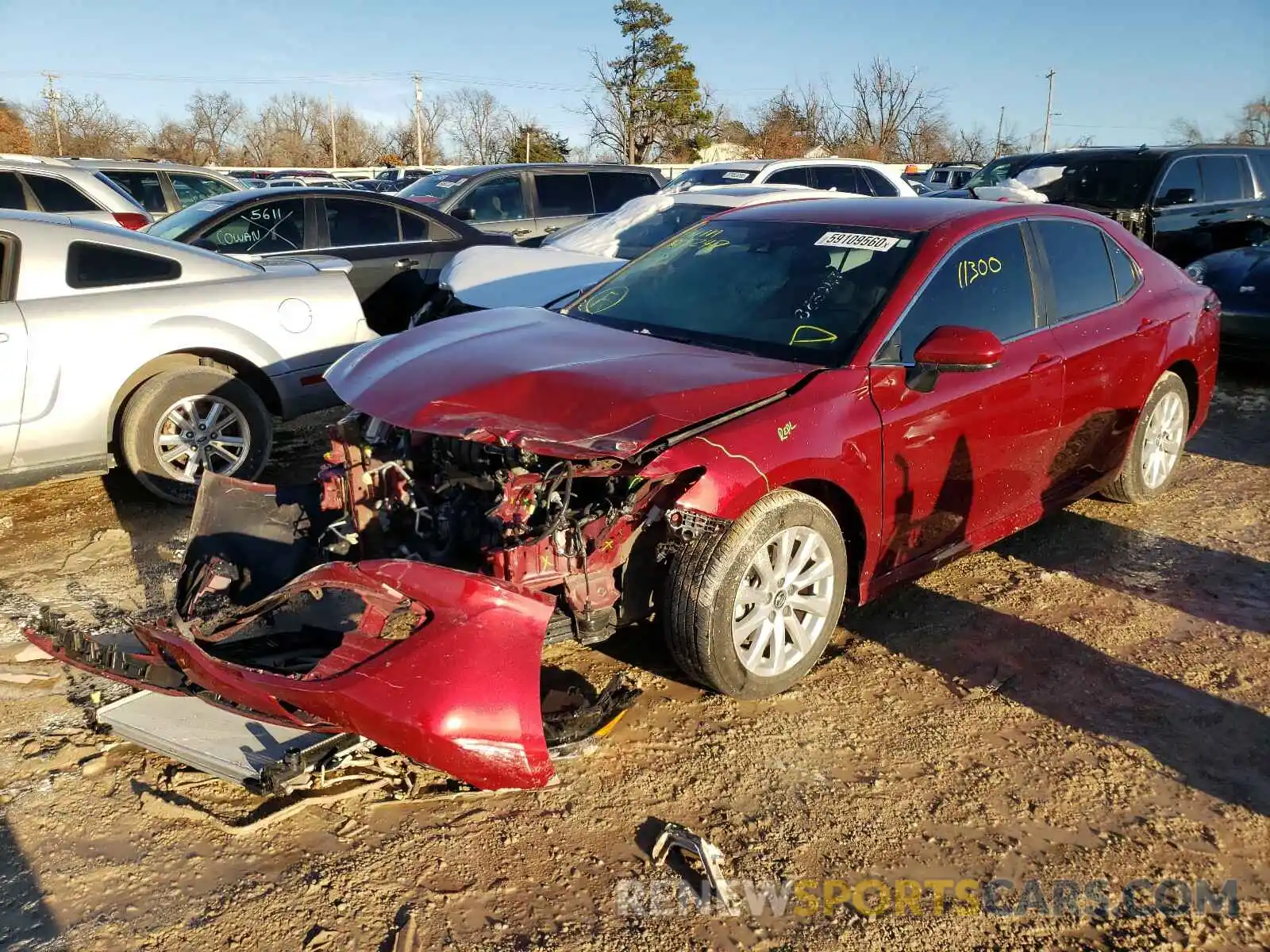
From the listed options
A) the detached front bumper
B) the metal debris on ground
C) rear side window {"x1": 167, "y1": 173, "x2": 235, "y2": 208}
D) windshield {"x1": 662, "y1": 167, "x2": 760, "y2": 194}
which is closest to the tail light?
rear side window {"x1": 167, "y1": 173, "x2": 235, "y2": 208}

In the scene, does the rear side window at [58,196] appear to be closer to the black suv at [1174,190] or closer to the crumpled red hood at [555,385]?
the crumpled red hood at [555,385]

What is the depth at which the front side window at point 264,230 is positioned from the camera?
8016 millimetres

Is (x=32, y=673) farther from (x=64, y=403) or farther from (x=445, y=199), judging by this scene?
(x=445, y=199)

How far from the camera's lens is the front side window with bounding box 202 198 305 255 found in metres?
8.02

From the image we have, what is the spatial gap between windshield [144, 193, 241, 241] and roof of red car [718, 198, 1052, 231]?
502cm

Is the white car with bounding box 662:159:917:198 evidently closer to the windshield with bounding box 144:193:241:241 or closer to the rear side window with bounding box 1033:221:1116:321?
the windshield with bounding box 144:193:241:241

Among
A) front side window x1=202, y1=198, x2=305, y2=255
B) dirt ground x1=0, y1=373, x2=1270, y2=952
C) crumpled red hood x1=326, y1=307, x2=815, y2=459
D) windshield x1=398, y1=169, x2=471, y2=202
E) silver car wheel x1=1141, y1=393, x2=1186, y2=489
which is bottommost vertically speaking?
dirt ground x1=0, y1=373, x2=1270, y2=952

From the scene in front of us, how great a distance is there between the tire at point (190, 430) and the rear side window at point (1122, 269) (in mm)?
4545

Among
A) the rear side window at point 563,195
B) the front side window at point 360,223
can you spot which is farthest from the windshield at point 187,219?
the rear side window at point 563,195

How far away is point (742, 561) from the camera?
332 centimetres

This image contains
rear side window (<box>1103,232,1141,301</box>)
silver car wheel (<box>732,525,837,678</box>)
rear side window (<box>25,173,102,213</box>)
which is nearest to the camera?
silver car wheel (<box>732,525,837,678</box>)

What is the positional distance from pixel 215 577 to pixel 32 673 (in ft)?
2.95

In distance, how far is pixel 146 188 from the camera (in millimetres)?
13469

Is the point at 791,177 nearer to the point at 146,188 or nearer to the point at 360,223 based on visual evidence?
the point at 360,223
